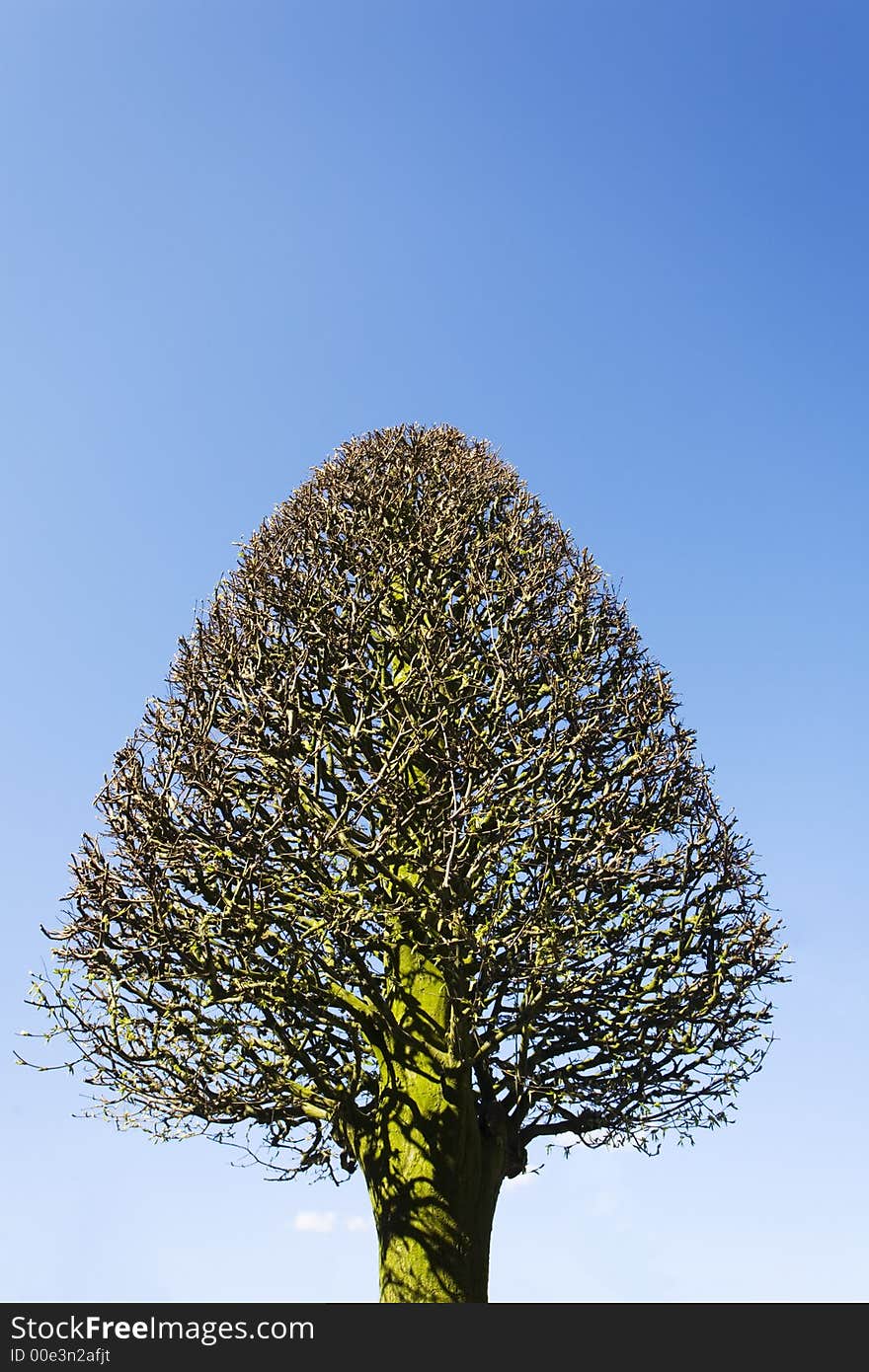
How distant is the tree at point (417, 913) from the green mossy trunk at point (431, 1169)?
0.03 m

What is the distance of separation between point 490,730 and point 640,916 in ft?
10.1

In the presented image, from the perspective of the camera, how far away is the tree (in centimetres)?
1103

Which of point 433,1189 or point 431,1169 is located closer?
point 433,1189

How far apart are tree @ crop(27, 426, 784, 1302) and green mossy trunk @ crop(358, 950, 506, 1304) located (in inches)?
1.1

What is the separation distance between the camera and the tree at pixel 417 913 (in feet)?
36.2

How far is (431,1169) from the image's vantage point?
435 inches

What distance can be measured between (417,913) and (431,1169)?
9.43ft

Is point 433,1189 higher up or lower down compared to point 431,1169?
lower down

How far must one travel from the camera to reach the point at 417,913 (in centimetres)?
1106

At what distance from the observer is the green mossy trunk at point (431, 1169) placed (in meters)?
10.6

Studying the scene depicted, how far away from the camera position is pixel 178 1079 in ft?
37.4

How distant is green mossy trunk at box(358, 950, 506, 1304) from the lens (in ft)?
34.9
